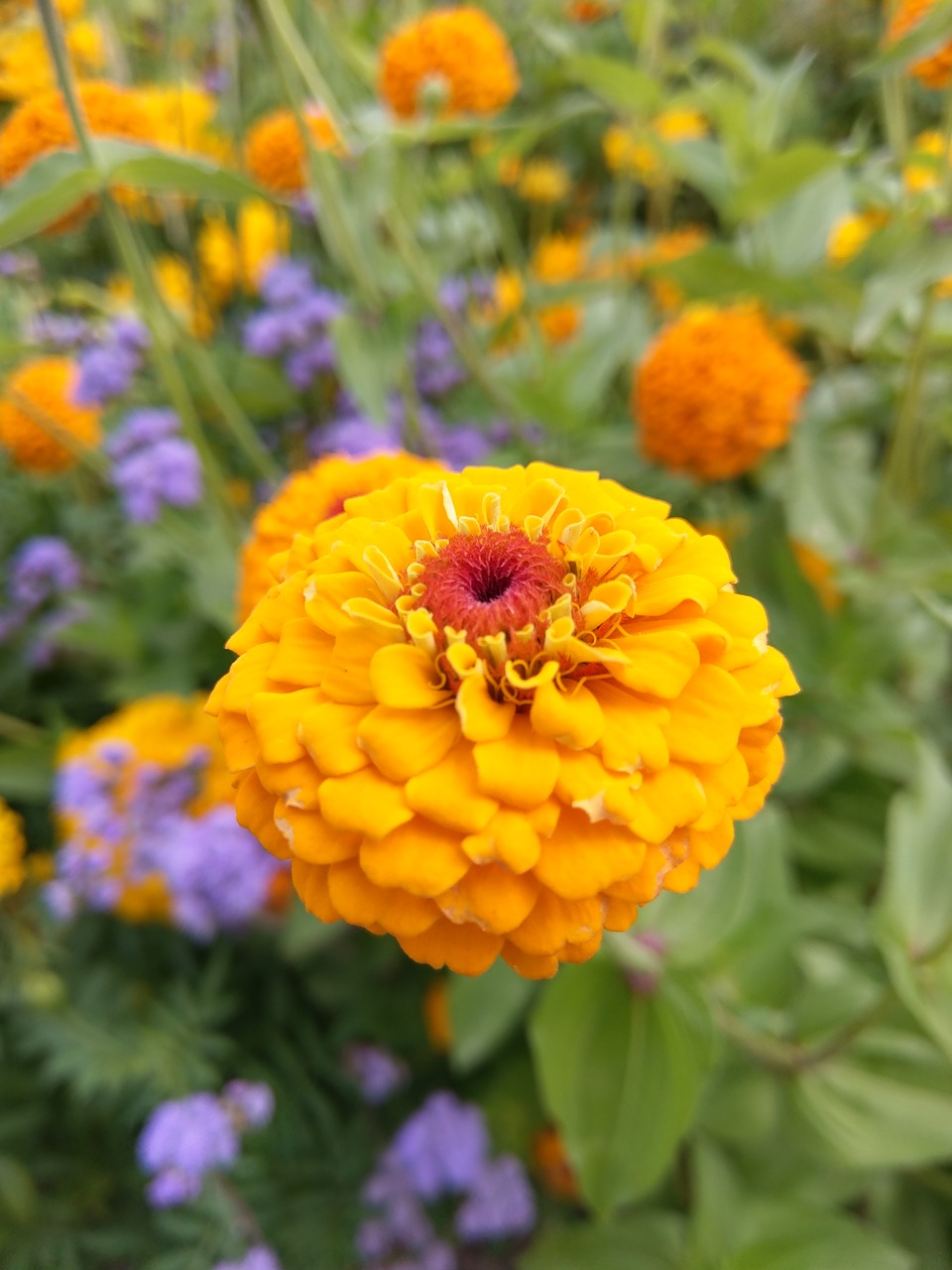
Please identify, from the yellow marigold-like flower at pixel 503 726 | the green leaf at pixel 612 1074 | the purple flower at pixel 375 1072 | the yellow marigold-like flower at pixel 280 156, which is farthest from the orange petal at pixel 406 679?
the yellow marigold-like flower at pixel 280 156

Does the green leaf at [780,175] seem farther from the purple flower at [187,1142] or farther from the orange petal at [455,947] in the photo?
the purple flower at [187,1142]

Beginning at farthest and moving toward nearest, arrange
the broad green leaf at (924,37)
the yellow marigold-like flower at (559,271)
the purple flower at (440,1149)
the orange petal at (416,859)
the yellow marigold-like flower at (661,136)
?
the yellow marigold-like flower at (559,271) → the yellow marigold-like flower at (661,136) → the purple flower at (440,1149) → the broad green leaf at (924,37) → the orange petal at (416,859)

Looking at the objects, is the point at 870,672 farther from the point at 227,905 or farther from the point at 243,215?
the point at 243,215

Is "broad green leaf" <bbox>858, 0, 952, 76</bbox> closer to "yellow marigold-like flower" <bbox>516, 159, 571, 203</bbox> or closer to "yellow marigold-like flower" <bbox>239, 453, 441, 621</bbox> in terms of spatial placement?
"yellow marigold-like flower" <bbox>239, 453, 441, 621</bbox>

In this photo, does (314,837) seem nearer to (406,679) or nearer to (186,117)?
(406,679)

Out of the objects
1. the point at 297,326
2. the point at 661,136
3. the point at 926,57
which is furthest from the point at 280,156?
the point at 926,57

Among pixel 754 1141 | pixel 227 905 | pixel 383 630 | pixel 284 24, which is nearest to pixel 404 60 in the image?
pixel 284 24
